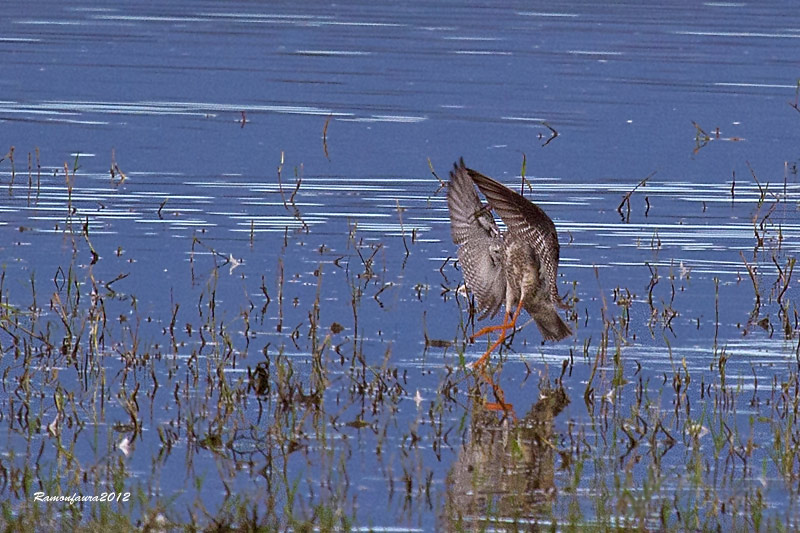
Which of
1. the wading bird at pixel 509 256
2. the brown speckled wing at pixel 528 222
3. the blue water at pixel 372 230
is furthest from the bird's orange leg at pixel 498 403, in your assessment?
the brown speckled wing at pixel 528 222

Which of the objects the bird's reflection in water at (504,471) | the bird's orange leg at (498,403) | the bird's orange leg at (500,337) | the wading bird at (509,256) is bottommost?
the bird's reflection in water at (504,471)

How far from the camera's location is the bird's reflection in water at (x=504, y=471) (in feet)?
20.1

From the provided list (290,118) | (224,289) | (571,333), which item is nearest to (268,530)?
(571,333)

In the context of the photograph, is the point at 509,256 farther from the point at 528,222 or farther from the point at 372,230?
the point at 372,230

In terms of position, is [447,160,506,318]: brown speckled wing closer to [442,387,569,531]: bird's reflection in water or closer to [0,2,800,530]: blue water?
[0,2,800,530]: blue water

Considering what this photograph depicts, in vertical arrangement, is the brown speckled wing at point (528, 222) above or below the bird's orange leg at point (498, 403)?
above

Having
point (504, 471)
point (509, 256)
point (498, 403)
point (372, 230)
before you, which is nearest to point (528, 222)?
point (509, 256)

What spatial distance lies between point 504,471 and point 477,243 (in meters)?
2.84

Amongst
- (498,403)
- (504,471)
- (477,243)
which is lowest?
(504,471)

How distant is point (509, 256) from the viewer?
9.06 metres

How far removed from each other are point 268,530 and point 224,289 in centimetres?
451

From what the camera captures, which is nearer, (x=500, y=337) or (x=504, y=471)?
(x=504, y=471)

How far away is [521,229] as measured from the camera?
8961 mm

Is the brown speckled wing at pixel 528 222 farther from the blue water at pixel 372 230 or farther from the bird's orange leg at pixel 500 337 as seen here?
the blue water at pixel 372 230
